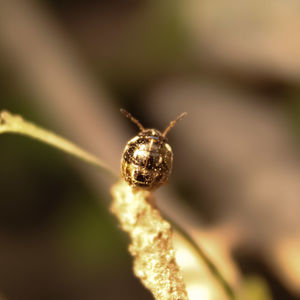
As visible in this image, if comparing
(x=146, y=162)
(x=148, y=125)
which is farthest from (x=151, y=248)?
(x=148, y=125)

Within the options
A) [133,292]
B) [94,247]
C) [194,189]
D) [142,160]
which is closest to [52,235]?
[94,247]

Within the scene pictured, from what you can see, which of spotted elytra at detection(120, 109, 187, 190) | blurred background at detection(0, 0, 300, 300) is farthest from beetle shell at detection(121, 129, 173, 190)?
blurred background at detection(0, 0, 300, 300)

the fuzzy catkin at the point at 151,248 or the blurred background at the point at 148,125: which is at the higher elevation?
the blurred background at the point at 148,125

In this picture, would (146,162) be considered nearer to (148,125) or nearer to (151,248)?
(151,248)

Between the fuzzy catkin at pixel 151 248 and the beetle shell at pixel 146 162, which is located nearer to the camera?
the fuzzy catkin at pixel 151 248

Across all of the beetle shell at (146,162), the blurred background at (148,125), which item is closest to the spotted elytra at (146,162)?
the beetle shell at (146,162)

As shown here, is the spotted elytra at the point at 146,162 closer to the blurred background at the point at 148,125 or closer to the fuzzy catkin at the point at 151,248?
the fuzzy catkin at the point at 151,248

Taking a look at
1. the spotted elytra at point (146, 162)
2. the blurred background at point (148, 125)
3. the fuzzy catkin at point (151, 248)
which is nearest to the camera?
the fuzzy catkin at point (151, 248)

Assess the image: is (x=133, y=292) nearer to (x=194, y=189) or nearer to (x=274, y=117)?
(x=194, y=189)
